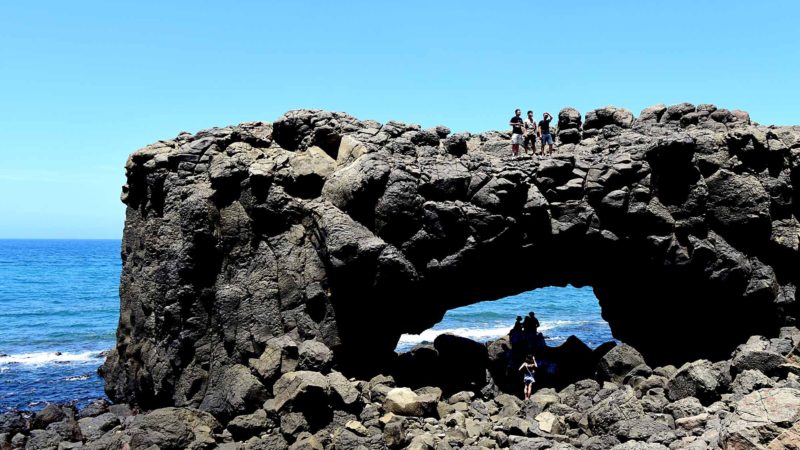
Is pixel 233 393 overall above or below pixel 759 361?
below

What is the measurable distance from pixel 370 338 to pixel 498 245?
591cm

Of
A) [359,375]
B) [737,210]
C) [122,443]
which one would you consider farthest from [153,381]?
[737,210]

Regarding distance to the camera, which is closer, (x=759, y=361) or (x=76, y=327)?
→ (x=759, y=361)

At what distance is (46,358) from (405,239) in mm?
33164

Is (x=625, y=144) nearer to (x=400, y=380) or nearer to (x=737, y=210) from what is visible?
(x=737, y=210)

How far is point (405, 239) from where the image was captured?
23.7m

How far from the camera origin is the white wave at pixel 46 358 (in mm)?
43031

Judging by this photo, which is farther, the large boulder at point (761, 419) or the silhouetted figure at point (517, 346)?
the silhouetted figure at point (517, 346)

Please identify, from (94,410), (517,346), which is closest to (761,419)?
(517,346)

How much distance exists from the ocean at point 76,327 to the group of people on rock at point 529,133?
2184 centimetres

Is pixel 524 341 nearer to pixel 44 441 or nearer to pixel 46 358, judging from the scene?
pixel 44 441

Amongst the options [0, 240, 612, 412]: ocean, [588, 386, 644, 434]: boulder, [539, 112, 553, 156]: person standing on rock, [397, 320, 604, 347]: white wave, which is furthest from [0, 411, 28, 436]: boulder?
[397, 320, 604, 347]: white wave

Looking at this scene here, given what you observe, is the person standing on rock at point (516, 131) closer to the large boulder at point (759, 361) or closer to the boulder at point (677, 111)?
the boulder at point (677, 111)

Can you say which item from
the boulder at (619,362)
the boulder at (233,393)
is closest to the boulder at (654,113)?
the boulder at (619,362)
